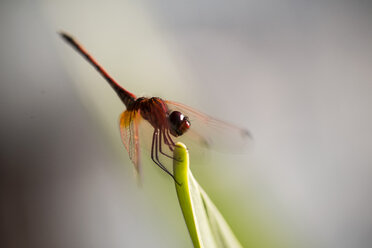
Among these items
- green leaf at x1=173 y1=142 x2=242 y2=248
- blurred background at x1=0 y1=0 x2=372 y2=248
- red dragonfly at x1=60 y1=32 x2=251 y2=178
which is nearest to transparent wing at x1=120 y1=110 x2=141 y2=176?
red dragonfly at x1=60 y1=32 x2=251 y2=178

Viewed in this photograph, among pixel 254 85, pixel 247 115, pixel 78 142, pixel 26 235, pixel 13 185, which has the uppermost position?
pixel 254 85

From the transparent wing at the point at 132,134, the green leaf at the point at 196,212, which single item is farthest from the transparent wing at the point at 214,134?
the green leaf at the point at 196,212

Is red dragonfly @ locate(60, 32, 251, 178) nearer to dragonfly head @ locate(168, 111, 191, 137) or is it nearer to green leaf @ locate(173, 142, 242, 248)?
dragonfly head @ locate(168, 111, 191, 137)

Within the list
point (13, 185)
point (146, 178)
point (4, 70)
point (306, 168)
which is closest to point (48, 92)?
point (4, 70)

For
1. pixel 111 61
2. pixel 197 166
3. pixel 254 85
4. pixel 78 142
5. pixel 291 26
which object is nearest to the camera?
pixel 197 166

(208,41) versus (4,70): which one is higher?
(208,41)

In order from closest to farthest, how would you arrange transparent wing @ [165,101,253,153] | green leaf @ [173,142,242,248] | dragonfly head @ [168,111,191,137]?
green leaf @ [173,142,242,248] → dragonfly head @ [168,111,191,137] → transparent wing @ [165,101,253,153]

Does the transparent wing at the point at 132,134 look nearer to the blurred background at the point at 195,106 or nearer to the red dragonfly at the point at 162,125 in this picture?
the red dragonfly at the point at 162,125

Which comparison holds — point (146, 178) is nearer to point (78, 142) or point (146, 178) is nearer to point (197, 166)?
point (197, 166)
